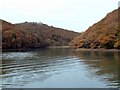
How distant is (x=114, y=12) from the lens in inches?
5000

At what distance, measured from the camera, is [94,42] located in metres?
100

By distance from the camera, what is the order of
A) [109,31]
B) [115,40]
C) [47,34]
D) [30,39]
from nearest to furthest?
[115,40] < [109,31] < [30,39] < [47,34]

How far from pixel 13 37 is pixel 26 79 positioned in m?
83.0

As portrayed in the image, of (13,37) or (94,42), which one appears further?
(13,37)

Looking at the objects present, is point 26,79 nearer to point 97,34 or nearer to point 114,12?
point 97,34

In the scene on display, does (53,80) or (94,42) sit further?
(94,42)

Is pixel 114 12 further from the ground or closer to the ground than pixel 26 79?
further from the ground

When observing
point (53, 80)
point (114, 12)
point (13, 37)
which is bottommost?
point (53, 80)

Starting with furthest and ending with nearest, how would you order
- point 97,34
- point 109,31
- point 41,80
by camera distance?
point 97,34, point 109,31, point 41,80

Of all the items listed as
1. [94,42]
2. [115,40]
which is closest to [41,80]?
[115,40]

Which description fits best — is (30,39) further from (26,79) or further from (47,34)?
(26,79)

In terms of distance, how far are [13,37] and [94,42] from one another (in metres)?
28.8

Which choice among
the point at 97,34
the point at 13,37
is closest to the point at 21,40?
the point at 13,37

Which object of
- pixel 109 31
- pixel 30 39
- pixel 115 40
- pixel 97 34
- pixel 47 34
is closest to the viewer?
pixel 115 40
